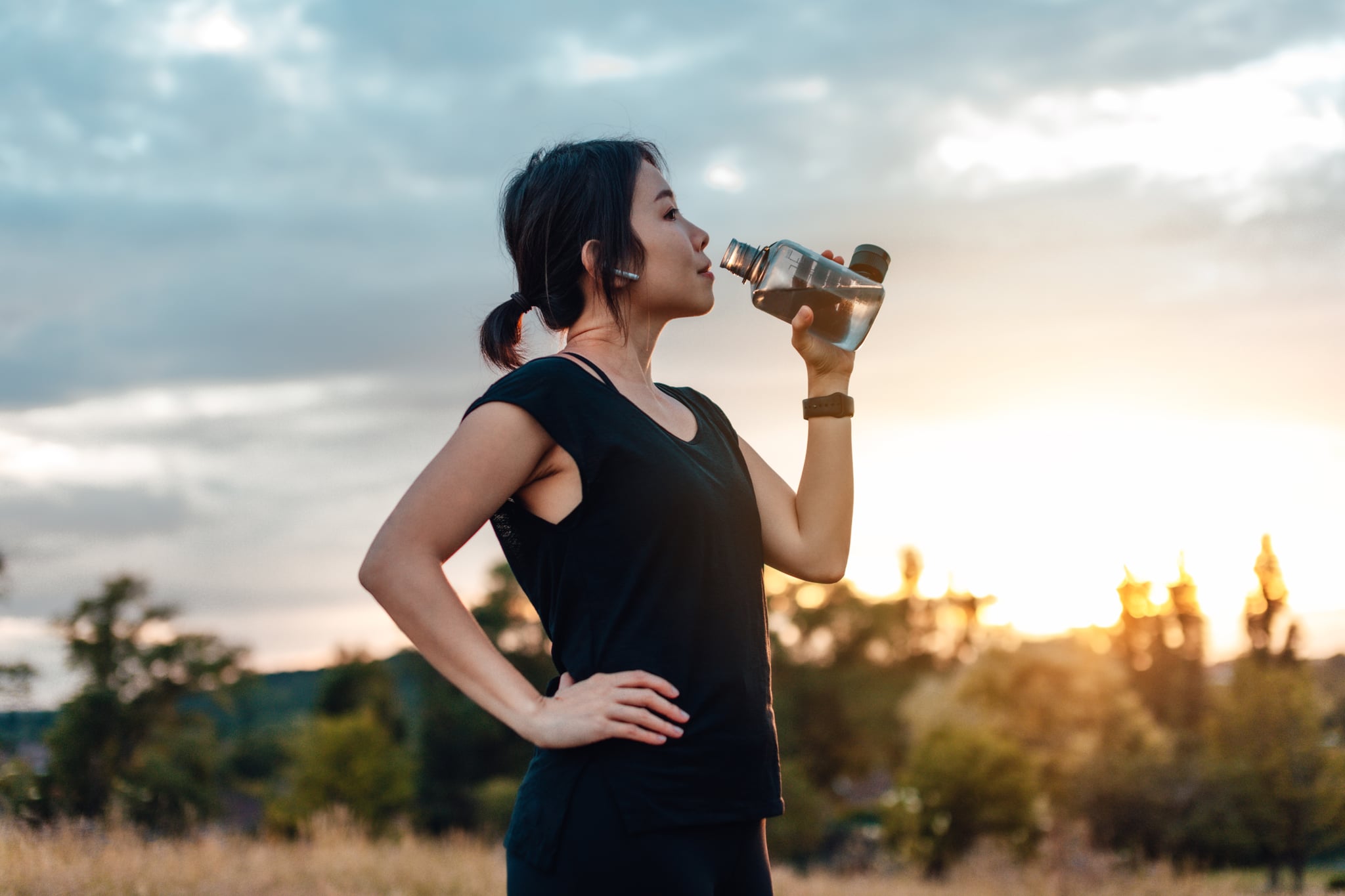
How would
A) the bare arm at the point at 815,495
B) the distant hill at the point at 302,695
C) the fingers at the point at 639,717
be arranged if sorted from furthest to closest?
the distant hill at the point at 302,695, the bare arm at the point at 815,495, the fingers at the point at 639,717

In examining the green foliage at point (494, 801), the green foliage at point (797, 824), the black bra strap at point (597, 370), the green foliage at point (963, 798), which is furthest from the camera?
the green foliage at point (797, 824)

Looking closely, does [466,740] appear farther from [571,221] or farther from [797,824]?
[571,221]

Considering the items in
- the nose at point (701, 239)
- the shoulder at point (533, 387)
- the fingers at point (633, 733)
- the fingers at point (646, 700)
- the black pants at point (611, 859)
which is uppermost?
the nose at point (701, 239)

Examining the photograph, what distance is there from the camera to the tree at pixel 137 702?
52.0ft

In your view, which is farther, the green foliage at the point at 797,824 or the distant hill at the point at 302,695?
the green foliage at the point at 797,824

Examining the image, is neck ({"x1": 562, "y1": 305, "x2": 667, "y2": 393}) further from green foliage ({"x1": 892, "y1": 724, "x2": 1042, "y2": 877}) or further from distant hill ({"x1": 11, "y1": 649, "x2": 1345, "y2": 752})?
green foliage ({"x1": 892, "y1": 724, "x2": 1042, "y2": 877})

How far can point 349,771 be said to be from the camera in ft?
111

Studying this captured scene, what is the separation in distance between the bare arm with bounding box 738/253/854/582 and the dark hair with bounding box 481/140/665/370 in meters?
0.42

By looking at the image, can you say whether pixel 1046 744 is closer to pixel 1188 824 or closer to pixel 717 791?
pixel 1188 824

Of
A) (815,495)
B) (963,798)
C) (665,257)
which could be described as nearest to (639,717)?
(815,495)

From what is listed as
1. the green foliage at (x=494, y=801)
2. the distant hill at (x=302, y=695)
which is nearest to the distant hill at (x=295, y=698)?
the distant hill at (x=302, y=695)

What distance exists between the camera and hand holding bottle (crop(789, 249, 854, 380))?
215 centimetres

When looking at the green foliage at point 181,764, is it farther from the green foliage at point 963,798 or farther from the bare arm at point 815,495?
the green foliage at point 963,798

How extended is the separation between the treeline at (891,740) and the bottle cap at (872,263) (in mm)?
11624
